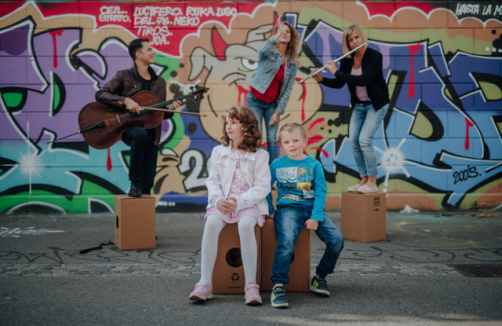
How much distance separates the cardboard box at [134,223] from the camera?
4.70 meters

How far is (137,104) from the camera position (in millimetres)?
4840

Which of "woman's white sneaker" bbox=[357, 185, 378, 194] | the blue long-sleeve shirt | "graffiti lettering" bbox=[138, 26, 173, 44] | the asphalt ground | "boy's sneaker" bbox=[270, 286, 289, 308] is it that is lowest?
the asphalt ground

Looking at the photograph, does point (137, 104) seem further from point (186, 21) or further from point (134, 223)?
point (186, 21)

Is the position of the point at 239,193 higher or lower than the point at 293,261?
higher

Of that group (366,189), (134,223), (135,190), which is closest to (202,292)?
(134,223)

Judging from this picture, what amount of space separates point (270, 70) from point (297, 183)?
2.01 meters

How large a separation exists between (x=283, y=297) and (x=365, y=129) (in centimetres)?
265

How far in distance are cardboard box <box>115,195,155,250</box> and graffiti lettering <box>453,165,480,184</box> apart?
15.2 ft

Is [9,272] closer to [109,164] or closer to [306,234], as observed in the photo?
[306,234]

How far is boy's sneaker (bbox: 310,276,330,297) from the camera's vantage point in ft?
10.7

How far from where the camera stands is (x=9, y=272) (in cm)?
387

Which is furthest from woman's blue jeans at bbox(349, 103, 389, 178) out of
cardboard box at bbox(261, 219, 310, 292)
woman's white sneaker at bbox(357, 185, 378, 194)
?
cardboard box at bbox(261, 219, 310, 292)

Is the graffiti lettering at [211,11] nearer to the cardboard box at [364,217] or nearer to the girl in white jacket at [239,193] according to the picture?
the cardboard box at [364,217]

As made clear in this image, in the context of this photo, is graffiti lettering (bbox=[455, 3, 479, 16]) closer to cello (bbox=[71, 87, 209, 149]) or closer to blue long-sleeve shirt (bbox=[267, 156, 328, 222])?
cello (bbox=[71, 87, 209, 149])
